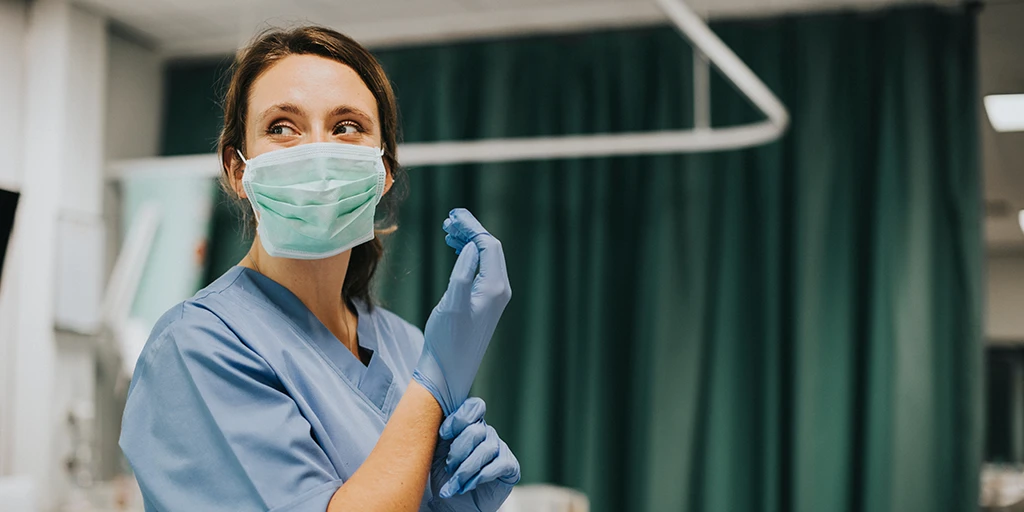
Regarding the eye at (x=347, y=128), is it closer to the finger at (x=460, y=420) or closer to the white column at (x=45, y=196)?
the finger at (x=460, y=420)

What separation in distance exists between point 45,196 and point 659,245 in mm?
2245

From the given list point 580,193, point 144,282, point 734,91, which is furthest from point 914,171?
point 144,282

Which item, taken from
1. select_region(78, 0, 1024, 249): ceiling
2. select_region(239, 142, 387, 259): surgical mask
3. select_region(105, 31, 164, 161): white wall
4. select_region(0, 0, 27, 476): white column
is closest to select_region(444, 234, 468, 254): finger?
select_region(239, 142, 387, 259): surgical mask

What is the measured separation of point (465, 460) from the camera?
3.15 feet

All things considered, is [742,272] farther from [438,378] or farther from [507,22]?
[438,378]

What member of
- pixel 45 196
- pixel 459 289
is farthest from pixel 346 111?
pixel 45 196

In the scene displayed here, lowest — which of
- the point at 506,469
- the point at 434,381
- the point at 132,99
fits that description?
the point at 506,469

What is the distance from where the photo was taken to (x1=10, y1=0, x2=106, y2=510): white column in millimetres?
3361

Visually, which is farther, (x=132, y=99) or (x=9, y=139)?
(x=132, y=99)

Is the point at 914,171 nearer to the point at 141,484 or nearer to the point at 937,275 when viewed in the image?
the point at 937,275

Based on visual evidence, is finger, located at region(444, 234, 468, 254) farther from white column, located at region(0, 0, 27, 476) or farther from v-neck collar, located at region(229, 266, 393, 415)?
white column, located at region(0, 0, 27, 476)

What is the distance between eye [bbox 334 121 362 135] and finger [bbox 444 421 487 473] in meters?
0.39

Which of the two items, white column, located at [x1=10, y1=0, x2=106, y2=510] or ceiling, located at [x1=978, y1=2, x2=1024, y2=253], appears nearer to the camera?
ceiling, located at [x1=978, y1=2, x2=1024, y2=253]

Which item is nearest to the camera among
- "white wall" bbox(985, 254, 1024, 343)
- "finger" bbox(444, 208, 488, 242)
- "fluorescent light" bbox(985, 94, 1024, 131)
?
"finger" bbox(444, 208, 488, 242)
